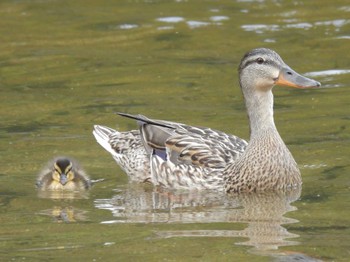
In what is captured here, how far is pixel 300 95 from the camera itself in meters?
13.5


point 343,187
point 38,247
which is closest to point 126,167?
point 343,187

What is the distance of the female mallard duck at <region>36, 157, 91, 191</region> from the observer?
34.4ft

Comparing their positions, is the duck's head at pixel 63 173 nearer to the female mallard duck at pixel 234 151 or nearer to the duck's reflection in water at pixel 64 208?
the duck's reflection in water at pixel 64 208

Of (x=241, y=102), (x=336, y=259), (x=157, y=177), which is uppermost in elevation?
(x=241, y=102)

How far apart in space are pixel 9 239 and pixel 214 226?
133 cm

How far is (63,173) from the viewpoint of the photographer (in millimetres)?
10523

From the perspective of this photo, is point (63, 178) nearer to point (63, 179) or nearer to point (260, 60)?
point (63, 179)

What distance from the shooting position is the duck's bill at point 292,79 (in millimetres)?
10562

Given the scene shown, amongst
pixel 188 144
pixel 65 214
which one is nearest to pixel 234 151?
pixel 188 144

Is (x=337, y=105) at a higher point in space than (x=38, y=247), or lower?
higher

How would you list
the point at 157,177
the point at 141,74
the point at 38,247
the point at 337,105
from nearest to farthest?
the point at 38,247 < the point at 157,177 < the point at 337,105 < the point at 141,74

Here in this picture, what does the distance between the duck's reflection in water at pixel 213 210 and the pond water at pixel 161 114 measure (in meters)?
0.01

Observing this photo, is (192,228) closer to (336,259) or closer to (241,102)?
(336,259)

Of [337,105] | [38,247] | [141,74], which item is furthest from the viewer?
[141,74]
